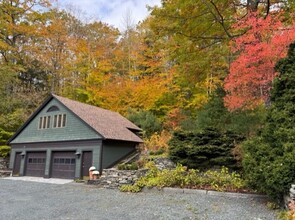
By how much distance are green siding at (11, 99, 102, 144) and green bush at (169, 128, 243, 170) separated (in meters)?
5.41

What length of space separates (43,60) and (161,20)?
1786 centimetres

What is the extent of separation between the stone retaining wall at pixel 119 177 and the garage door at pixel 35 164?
719 centimetres

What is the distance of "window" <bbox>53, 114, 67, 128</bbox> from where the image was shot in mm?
17042

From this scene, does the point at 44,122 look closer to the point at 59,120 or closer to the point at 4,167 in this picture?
the point at 59,120

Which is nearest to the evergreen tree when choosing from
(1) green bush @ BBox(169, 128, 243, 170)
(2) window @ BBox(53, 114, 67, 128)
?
(1) green bush @ BBox(169, 128, 243, 170)

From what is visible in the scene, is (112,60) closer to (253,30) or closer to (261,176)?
(253,30)

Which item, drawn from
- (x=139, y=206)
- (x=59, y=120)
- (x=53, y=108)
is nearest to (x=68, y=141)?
(x=59, y=120)

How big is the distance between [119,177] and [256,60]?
762cm

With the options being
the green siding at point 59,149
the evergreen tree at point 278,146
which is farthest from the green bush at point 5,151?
the evergreen tree at point 278,146

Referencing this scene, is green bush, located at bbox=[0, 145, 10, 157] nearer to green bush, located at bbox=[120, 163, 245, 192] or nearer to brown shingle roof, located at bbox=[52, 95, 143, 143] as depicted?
brown shingle roof, located at bbox=[52, 95, 143, 143]

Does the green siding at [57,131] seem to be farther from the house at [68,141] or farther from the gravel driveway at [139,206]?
the gravel driveway at [139,206]

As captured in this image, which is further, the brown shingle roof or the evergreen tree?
the brown shingle roof

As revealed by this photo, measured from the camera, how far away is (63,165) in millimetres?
16422

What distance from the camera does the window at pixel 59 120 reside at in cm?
1704
